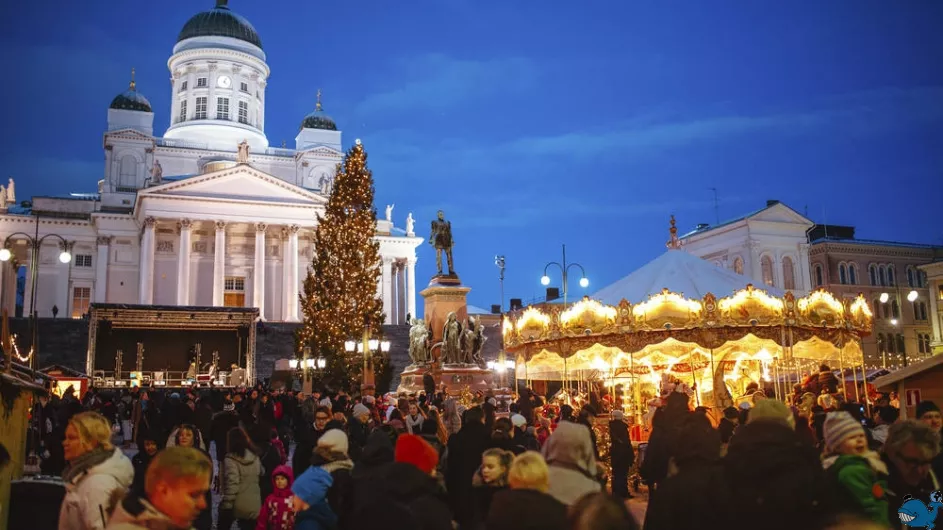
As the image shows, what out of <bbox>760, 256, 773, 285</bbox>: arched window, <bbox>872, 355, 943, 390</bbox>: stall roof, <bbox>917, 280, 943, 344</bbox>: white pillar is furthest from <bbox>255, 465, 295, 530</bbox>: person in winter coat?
<bbox>917, 280, 943, 344</bbox>: white pillar

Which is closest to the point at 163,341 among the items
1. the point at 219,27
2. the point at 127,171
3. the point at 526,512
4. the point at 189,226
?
the point at 189,226

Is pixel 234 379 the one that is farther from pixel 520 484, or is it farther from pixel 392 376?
pixel 520 484

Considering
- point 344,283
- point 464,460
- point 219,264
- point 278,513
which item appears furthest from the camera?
point 219,264

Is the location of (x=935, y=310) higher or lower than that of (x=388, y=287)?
lower

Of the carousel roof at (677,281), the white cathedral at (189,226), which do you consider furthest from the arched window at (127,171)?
the carousel roof at (677,281)

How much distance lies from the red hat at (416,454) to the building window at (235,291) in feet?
194

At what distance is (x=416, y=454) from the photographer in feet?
19.0

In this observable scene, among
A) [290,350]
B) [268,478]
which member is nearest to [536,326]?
[268,478]

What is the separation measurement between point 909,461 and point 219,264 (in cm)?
5740

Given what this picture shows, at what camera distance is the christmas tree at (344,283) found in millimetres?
38562

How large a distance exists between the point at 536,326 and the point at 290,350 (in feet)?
102

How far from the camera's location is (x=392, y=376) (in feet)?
140

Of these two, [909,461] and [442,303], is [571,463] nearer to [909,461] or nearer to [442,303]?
[909,461]

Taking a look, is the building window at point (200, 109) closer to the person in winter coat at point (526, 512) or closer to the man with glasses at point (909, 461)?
the man with glasses at point (909, 461)
